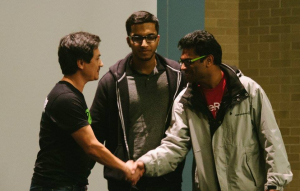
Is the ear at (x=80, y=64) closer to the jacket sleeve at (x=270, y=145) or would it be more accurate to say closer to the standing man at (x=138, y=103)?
the standing man at (x=138, y=103)

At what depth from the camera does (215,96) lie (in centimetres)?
338

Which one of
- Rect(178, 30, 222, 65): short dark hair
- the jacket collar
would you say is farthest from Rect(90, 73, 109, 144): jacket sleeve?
Rect(178, 30, 222, 65): short dark hair

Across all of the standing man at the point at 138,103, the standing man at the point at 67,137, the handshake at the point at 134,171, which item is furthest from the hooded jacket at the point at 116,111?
the standing man at the point at 67,137

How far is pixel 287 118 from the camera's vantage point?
7688 millimetres

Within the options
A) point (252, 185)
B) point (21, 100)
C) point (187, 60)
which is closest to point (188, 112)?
point (187, 60)

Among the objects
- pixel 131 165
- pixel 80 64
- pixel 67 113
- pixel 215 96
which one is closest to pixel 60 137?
pixel 67 113

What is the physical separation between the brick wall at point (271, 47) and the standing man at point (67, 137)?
16.3 ft

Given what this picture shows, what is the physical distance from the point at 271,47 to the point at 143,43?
4.66m

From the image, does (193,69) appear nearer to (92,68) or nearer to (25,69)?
(92,68)

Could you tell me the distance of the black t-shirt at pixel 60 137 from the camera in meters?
2.96

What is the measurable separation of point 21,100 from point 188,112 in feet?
5.19

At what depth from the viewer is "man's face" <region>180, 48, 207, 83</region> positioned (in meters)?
3.37

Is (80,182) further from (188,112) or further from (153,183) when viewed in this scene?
(188,112)

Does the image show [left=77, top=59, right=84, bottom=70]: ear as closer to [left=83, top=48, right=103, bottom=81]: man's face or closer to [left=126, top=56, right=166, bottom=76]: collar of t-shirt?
[left=83, top=48, right=103, bottom=81]: man's face
